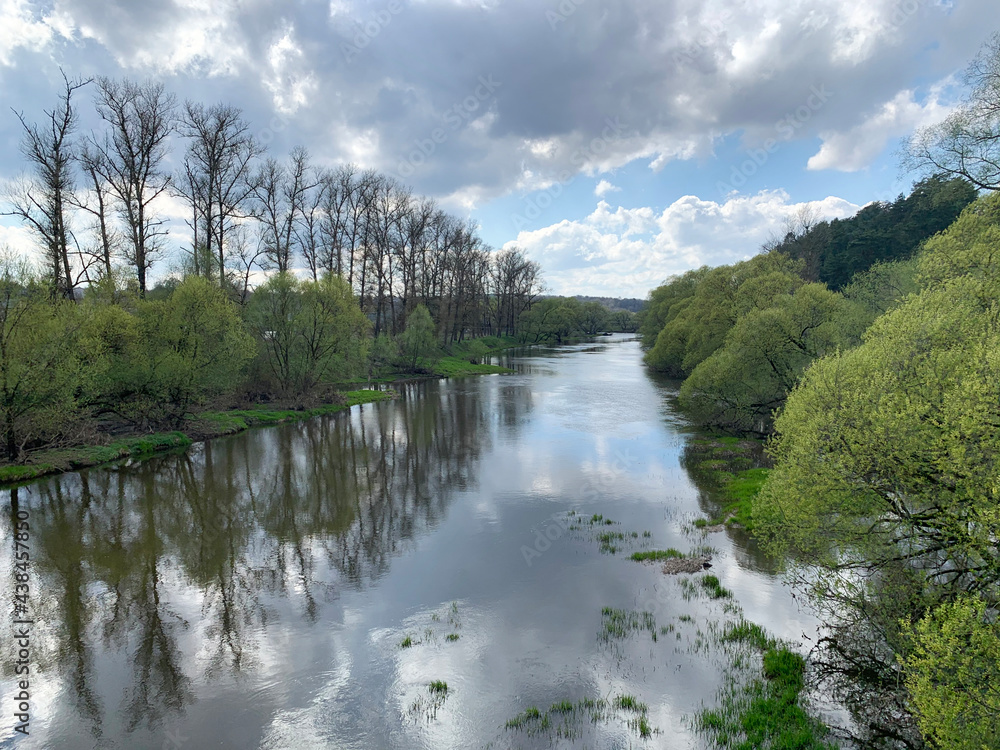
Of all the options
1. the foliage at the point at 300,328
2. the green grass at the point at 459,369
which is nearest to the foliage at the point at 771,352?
the foliage at the point at 300,328

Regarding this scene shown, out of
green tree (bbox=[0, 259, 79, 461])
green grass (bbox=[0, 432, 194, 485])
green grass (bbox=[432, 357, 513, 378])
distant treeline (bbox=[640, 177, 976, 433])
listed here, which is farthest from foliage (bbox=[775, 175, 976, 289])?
green tree (bbox=[0, 259, 79, 461])

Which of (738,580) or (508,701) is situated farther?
(738,580)

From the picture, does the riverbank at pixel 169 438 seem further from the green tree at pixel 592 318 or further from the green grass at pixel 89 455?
the green tree at pixel 592 318

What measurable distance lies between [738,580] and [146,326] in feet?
92.7

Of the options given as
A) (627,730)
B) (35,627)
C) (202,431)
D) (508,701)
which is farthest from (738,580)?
(202,431)

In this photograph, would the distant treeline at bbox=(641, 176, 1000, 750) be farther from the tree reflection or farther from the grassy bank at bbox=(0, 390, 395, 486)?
the grassy bank at bbox=(0, 390, 395, 486)

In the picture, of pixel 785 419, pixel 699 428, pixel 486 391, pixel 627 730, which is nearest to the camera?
pixel 627 730

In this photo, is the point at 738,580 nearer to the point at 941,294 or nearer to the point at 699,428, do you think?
the point at 941,294

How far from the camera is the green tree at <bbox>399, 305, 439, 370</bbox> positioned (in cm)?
5403

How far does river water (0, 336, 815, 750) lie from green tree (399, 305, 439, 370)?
1211 inches

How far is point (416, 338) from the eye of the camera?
5394 centimetres

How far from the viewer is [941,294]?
37.2ft

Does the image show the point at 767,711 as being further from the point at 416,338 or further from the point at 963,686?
the point at 416,338

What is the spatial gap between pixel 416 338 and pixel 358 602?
142 ft
